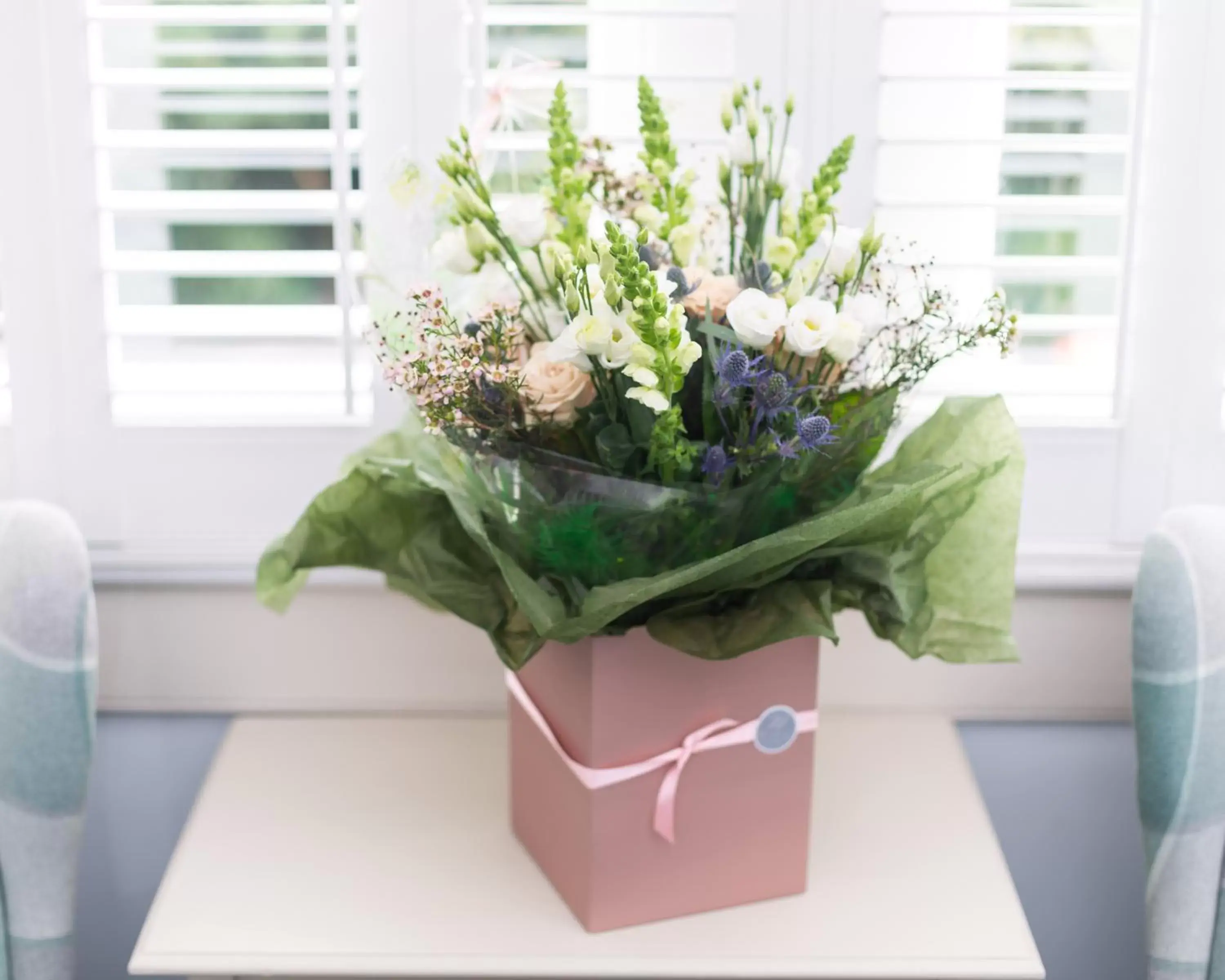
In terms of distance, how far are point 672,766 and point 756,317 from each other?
1.12ft

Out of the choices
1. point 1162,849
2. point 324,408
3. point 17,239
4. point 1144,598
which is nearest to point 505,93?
point 324,408

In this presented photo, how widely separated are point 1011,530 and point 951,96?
19.0 inches

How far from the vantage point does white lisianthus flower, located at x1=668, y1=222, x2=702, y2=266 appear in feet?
3.02

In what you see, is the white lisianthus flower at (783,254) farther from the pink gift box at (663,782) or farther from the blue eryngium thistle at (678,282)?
the pink gift box at (663,782)

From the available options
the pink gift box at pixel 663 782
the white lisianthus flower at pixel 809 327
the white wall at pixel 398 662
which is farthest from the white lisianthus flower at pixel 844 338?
the white wall at pixel 398 662

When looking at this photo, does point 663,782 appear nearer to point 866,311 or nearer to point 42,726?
point 866,311

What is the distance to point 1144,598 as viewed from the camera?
42.3 inches

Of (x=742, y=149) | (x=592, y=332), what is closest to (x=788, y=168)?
(x=742, y=149)

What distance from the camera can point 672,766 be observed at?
0.95 m

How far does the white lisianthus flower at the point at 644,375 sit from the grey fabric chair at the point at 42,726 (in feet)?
1.79

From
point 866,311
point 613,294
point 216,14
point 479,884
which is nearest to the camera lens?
point 613,294

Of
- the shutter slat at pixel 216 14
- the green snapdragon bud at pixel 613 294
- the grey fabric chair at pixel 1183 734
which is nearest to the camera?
the green snapdragon bud at pixel 613 294

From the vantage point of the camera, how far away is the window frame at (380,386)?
1.21m

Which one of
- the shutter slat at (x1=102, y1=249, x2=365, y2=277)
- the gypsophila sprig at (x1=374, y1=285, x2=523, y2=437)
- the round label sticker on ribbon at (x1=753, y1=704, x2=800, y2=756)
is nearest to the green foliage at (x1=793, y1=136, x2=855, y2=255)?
the gypsophila sprig at (x1=374, y1=285, x2=523, y2=437)
